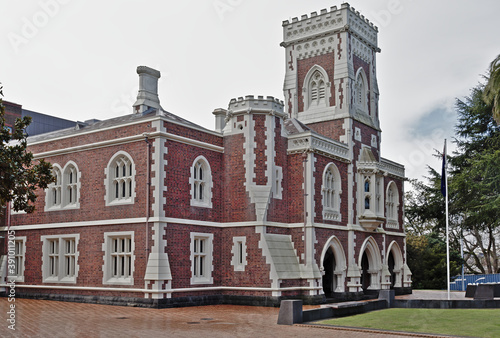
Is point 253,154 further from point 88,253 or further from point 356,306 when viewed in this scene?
point 356,306

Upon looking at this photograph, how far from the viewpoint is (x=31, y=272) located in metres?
27.6

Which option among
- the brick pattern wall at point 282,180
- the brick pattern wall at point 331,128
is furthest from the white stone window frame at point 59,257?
the brick pattern wall at point 331,128

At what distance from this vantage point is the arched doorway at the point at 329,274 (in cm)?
2856

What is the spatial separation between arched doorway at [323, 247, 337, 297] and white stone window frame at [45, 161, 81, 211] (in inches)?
470

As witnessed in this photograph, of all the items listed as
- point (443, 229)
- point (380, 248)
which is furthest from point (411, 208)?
point (380, 248)

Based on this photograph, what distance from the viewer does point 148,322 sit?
1714 centimetres

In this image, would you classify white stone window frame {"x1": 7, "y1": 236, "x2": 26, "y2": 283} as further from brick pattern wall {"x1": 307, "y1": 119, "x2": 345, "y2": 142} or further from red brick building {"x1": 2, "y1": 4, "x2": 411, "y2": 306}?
A: brick pattern wall {"x1": 307, "y1": 119, "x2": 345, "y2": 142}

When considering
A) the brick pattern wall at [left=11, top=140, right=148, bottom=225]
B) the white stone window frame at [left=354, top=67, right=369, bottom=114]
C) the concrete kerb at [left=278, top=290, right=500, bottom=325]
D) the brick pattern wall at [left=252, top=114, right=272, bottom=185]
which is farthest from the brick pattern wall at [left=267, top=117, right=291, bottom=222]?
the white stone window frame at [left=354, top=67, right=369, bottom=114]

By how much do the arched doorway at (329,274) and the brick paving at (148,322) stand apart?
6.03 meters

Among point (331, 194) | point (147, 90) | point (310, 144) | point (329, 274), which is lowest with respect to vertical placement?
point (329, 274)

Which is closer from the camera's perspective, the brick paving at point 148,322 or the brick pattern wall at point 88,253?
the brick paving at point 148,322

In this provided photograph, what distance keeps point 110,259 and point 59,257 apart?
10.4 ft

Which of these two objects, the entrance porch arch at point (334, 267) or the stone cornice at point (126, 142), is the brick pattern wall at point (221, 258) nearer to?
the stone cornice at point (126, 142)
